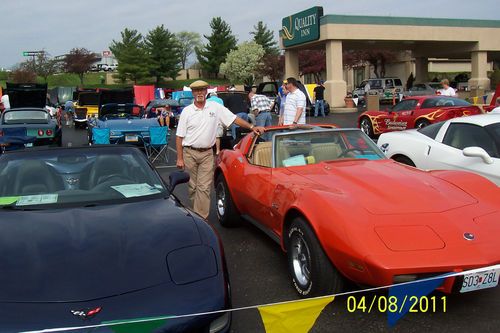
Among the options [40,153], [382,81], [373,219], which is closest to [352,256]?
[373,219]

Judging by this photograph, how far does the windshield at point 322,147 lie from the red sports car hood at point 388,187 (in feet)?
0.90

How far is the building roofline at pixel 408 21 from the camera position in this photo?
92.8 feet

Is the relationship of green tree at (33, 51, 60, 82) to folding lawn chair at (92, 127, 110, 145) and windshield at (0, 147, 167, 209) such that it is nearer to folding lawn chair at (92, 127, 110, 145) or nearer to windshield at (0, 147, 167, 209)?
folding lawn chair at (92, 127, 110, 145)

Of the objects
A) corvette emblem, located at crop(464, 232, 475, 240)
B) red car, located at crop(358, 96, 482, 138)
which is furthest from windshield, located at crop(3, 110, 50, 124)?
corvette emblem, located at crop(464, 232, 475, 240)

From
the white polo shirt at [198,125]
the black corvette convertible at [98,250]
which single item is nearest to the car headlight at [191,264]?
the black corvette convertible at [98,250]

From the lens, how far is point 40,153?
438cm

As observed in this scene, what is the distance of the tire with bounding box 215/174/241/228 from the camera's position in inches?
232

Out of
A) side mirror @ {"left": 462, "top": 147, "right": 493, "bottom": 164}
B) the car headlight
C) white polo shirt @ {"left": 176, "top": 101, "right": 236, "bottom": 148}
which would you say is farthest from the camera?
white polo shirt @ {"left": 176, "top": 101, "right": 236, "bottom": 148}

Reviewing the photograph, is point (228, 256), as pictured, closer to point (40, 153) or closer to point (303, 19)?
point (40, 153)

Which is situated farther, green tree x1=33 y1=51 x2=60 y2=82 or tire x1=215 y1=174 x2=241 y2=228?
green tree x1=33 y1=51 x2=60 y2=82

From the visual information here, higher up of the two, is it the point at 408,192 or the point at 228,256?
the point at 408,192

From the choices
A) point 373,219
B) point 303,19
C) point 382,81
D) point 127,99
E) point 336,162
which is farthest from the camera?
point 382,81

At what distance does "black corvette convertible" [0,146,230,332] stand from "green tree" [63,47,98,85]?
7500 cm

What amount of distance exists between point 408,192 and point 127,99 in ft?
52.3
